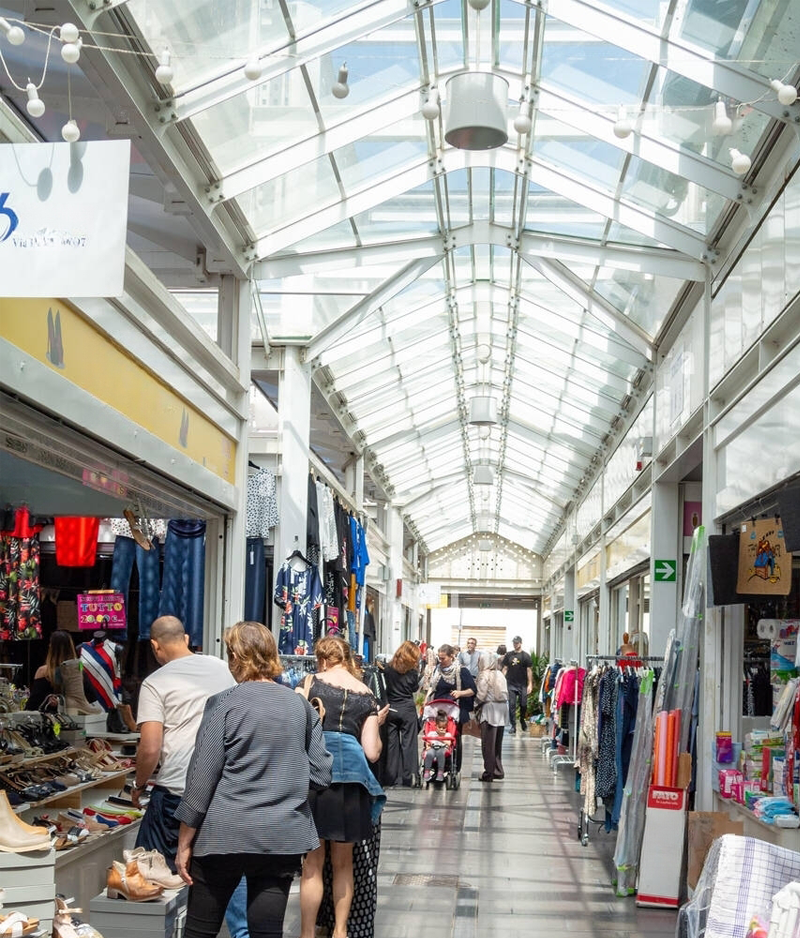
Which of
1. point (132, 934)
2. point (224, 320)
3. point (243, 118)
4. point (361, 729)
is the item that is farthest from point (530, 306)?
point (132, 934)

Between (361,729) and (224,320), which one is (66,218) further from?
(224,320)

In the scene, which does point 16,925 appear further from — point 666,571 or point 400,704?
point 666,571

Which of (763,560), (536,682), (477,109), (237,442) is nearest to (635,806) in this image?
(763,560)

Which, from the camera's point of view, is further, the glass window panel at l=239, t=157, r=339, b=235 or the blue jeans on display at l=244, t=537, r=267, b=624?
the blue jeans on display at l=244, t=537, r=267, b=624

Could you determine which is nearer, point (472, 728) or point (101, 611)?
point (101, 611)

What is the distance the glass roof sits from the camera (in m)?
6.19

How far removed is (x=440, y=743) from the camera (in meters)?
12.5

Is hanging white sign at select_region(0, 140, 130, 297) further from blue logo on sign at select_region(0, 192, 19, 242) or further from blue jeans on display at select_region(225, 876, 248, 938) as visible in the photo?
blue jeans on display at select_region(225, 876, 248, 938)

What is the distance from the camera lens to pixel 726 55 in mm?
6223

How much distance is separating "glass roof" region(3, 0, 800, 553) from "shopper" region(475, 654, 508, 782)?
3.60 meters

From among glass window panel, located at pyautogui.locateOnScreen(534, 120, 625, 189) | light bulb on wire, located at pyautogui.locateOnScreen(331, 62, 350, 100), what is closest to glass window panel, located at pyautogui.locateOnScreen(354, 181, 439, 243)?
glass window panel, located at pyautogui.locateOnScreen(534, 120, 625, 189)

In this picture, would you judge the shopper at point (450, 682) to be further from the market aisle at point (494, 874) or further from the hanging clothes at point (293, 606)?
the hanging clothes at point (293, 606)

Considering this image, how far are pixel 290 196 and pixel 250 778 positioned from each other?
529cm

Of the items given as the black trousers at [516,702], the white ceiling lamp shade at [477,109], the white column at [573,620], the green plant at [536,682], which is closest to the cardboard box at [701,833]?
the white ceiling lamp shade at [477,109]
